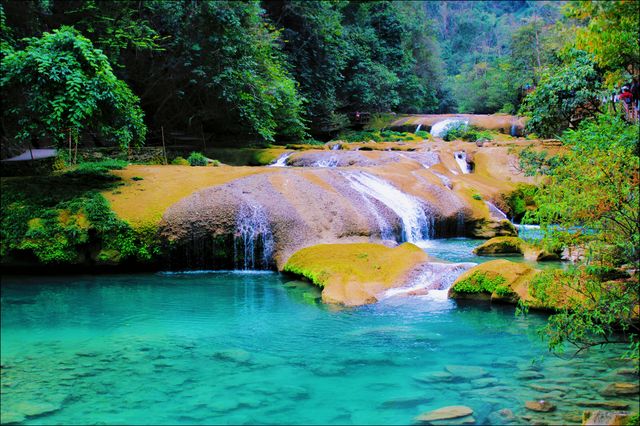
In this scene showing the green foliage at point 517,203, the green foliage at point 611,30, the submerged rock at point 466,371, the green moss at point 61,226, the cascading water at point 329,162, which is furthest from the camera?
the cascading water at point 329,162

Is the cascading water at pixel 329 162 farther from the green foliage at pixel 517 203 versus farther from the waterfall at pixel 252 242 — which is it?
the waterfall at pixel 252 242

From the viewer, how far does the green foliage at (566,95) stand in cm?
2020

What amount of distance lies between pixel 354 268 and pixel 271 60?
53.6ft

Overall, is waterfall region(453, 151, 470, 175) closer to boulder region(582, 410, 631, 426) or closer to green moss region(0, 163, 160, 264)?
green moss region(0, 163, 160, 264)

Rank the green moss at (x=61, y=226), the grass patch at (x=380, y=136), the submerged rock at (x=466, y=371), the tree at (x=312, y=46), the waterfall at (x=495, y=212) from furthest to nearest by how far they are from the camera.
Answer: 1. the grass patch at (x=380, y=136)
2. the tree at (x=312, y=46)
3. the waterfall at (x=495, y=212)
4. the green moss at (x=61, y=226)
5. the submerged rock at (x=466, y=371)

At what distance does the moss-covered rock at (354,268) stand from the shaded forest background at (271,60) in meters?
5.96

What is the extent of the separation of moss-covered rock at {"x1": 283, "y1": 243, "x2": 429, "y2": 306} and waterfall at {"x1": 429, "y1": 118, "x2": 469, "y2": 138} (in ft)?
90.0

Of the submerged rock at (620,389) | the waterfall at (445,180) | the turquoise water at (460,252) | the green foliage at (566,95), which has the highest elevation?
the green foliage at (566,95)

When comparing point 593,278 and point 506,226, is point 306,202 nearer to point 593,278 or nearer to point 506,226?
point 506,226

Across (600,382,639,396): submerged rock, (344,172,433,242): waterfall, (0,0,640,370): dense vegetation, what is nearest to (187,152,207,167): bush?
(0,0,640,370): dense vegetation

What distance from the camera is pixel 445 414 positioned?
6633mm

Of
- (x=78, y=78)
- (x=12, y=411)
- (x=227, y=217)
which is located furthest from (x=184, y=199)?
(x=12, y=411)

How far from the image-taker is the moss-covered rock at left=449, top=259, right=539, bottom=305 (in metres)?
11.1

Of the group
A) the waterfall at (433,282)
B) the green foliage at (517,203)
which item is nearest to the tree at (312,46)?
the green foliage at (517,203)
